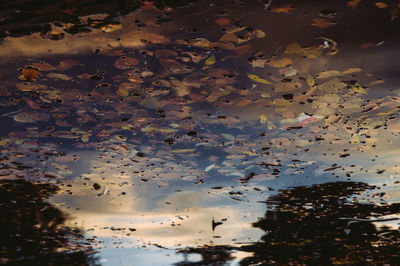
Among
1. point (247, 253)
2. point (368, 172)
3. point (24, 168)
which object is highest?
point (24, 168)

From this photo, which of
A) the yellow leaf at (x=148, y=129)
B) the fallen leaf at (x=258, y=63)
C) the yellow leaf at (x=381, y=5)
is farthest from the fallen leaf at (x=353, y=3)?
the yellow leaf at (x=148, y=129)

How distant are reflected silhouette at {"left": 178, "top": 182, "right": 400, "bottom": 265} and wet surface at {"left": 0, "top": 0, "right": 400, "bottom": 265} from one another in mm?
74

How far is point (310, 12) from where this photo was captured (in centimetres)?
167

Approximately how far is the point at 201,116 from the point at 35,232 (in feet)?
20.1

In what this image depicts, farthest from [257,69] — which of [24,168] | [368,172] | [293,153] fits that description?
[24,168]

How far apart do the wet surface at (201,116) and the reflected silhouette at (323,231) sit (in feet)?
0.24

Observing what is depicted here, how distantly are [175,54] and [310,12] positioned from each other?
0.89 m

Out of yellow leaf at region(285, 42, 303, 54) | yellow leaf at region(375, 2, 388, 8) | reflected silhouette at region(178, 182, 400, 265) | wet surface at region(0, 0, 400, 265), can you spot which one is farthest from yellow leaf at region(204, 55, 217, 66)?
reflected silhouette at region(178, 182, 400, 265)

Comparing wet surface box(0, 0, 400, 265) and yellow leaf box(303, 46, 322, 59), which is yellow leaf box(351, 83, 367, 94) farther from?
yellow leaf box(303, 46, 322, 59)

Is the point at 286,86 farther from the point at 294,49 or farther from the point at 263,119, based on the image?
the point at 263,119

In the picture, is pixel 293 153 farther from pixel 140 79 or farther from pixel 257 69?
pixel 140 79

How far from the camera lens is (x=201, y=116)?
2.77 metres

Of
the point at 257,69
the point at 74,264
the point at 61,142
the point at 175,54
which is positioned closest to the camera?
the point at 175,54

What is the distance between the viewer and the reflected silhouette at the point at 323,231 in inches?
200
